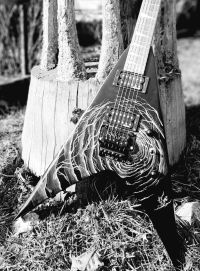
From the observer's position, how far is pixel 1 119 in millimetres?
4316

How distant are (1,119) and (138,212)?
215cm

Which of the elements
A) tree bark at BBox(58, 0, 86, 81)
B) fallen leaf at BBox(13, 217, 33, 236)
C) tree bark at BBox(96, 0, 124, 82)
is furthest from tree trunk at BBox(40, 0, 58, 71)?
fallen leaf at BBox(13, 217, 33, 236)

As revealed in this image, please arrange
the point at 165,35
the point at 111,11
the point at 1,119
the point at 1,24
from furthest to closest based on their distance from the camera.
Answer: the point at 1,24
the point at 1,119
the point at 165,35
the point at 111,11

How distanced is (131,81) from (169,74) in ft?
2.22

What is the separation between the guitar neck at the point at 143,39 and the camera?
7.98ft

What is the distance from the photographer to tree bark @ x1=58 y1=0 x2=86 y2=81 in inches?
108

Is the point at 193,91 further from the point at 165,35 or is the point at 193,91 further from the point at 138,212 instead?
the point at 138,212

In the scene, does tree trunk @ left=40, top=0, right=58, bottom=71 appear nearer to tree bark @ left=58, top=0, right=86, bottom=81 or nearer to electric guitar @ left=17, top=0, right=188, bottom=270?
tree bark @ left=58, top=0, right=86, bottom=81

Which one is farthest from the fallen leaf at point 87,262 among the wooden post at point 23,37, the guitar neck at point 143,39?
the wooden post at point 23,37

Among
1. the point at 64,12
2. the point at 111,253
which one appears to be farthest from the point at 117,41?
the point at 111,253

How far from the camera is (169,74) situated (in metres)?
3.02

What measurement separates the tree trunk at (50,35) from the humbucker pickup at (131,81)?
0.80 m

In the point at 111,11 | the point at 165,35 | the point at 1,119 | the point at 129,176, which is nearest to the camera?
the point at 129,176

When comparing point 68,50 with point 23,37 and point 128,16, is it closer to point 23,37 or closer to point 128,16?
point 128,16
